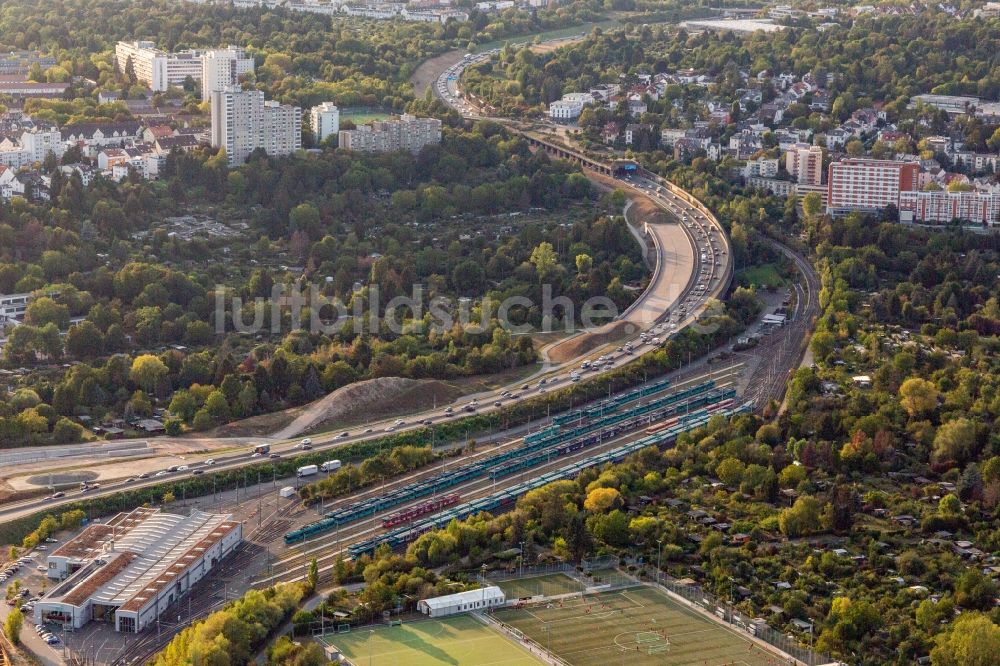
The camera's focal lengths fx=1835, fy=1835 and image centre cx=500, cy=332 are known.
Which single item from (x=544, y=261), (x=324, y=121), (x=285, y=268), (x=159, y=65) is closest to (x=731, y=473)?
(x=544, y=261)

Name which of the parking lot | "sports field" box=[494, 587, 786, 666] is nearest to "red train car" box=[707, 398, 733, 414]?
"sports field" box=[494, 587, 786, 666]

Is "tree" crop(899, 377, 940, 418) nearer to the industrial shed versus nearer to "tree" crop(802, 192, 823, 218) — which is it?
the industrial shed

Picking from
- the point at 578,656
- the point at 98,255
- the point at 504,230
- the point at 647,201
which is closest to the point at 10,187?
the point at 98,255

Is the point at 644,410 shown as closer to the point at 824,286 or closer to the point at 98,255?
the point at 824,286

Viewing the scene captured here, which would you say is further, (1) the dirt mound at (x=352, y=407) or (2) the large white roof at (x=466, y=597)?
(1) the dirt mound at (x=352, y=407)

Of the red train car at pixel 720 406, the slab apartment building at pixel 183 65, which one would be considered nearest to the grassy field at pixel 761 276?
the red train car at pixel 720 406

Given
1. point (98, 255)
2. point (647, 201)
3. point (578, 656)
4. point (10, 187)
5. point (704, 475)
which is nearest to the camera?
point (578, 656)

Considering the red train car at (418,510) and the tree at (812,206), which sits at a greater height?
the tree at (812,206)

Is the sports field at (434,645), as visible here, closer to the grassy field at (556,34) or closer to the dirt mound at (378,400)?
the dirt mound at (378,400)
